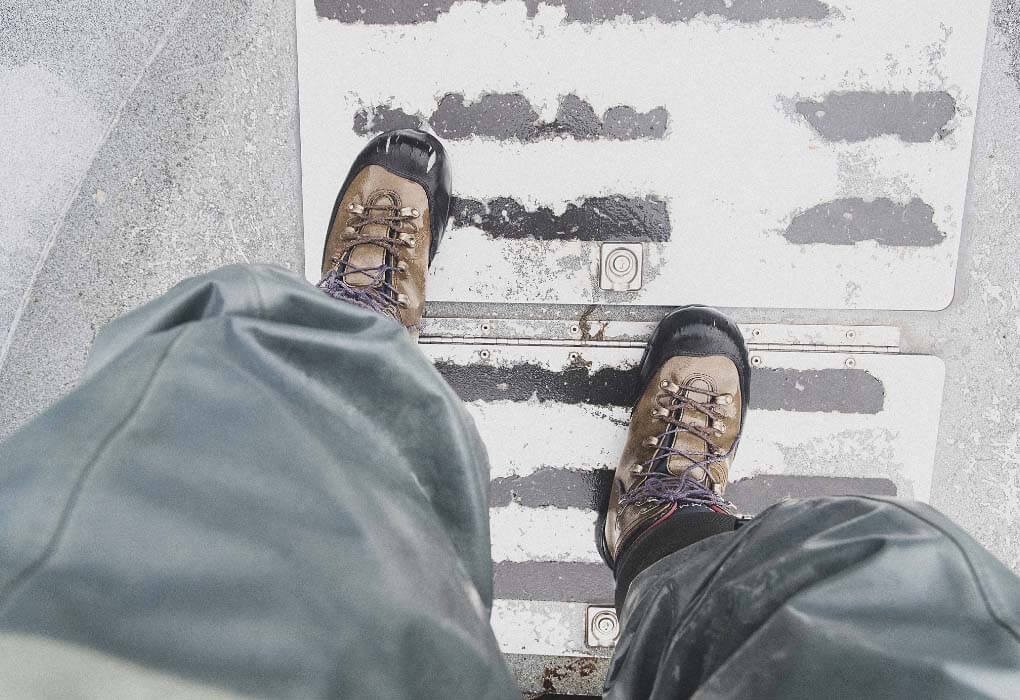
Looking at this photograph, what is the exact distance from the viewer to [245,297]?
41cm

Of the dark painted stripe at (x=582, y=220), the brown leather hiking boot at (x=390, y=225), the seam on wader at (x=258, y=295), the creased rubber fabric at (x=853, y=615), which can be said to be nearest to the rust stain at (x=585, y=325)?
the dark painted stripe at (x=582, y=220)

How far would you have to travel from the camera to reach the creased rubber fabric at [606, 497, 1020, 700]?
0.36 meters

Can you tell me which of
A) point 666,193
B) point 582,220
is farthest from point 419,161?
point 666,193

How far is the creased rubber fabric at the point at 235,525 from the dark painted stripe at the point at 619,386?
1.66ft

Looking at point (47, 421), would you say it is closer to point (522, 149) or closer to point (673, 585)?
point (673, 585)

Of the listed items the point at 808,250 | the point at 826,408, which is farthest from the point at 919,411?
the point at 808,250

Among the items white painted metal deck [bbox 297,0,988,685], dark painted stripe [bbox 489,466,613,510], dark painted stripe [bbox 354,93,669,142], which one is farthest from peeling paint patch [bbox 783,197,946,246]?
dark painted stripe [bbox 489,466,613,510]

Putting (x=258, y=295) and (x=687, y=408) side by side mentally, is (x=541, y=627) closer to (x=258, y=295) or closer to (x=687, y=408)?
(x=687, y=408)

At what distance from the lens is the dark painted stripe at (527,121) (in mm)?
866

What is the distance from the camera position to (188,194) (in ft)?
3.00

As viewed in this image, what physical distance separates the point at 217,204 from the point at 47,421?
0.66m

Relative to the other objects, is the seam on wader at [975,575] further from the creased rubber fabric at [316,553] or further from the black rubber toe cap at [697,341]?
the black rubber toe cap at [697,341]

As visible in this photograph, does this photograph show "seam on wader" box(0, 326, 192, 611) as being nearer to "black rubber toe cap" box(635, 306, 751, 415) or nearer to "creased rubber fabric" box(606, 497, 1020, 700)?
"creased rubber fabric" box(606, 497, 1020, 700)

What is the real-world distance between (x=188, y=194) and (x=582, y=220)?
0.57 m
